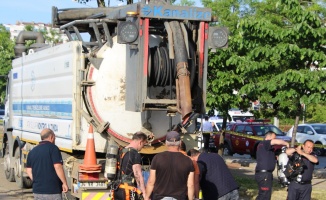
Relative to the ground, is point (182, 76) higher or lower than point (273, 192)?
higher

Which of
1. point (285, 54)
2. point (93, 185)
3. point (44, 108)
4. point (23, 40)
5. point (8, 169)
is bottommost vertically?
point (8, 169)

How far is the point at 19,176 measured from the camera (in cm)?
1672

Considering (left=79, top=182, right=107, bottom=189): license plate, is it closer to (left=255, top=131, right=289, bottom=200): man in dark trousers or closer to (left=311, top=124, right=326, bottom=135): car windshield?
(left=255, top=131, right=289, bottom=200): man in dark trousers

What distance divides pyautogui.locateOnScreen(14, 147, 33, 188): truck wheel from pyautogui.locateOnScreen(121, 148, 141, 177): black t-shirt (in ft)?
24.1

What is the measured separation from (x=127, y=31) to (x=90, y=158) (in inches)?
86.4

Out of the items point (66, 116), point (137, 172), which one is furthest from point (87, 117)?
point (137, 172)

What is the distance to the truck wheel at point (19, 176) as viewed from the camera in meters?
16.4

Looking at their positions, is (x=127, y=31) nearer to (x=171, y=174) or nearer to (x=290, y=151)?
(x=171, y=174)

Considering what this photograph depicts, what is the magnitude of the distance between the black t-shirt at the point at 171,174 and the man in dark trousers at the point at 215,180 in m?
1.55

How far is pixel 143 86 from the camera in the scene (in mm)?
10008

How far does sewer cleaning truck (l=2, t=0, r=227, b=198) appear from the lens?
1003 centimetres

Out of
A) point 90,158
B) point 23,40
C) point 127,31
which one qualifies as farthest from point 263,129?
point 127,31

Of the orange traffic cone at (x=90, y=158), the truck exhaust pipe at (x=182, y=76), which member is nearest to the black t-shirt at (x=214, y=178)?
the truck exhaust pipe at (x=182, y=76)

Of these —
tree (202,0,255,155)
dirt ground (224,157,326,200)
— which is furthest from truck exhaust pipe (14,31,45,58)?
dirt ground (224,157,326,200)
